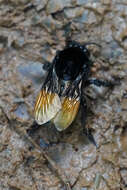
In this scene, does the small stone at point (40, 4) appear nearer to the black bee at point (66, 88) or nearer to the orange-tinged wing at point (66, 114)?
the black bee at point (66, 88)


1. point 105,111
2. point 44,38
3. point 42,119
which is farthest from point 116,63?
point 42,119

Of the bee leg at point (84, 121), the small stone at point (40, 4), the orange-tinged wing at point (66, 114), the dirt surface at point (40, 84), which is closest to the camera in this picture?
the orange-tinged wing at point (66, 114)

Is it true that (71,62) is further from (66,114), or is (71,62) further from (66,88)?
(66,114)

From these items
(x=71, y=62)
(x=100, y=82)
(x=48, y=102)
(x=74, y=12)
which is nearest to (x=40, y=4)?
(x=74, y=12)

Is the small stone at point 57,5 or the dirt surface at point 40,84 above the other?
the small stone at point 57,5

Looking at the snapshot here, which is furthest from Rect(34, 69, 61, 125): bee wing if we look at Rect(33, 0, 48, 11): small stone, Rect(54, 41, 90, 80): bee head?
Rect(33, 0, 48, 11): small stone

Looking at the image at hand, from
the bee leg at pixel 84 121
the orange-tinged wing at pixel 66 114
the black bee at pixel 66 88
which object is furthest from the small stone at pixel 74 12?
the orange-tinged wing at pixel 66 114

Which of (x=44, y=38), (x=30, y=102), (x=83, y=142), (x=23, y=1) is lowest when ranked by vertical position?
(x=83, y=142)

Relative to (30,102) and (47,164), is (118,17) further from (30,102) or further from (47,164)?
(47,164)
